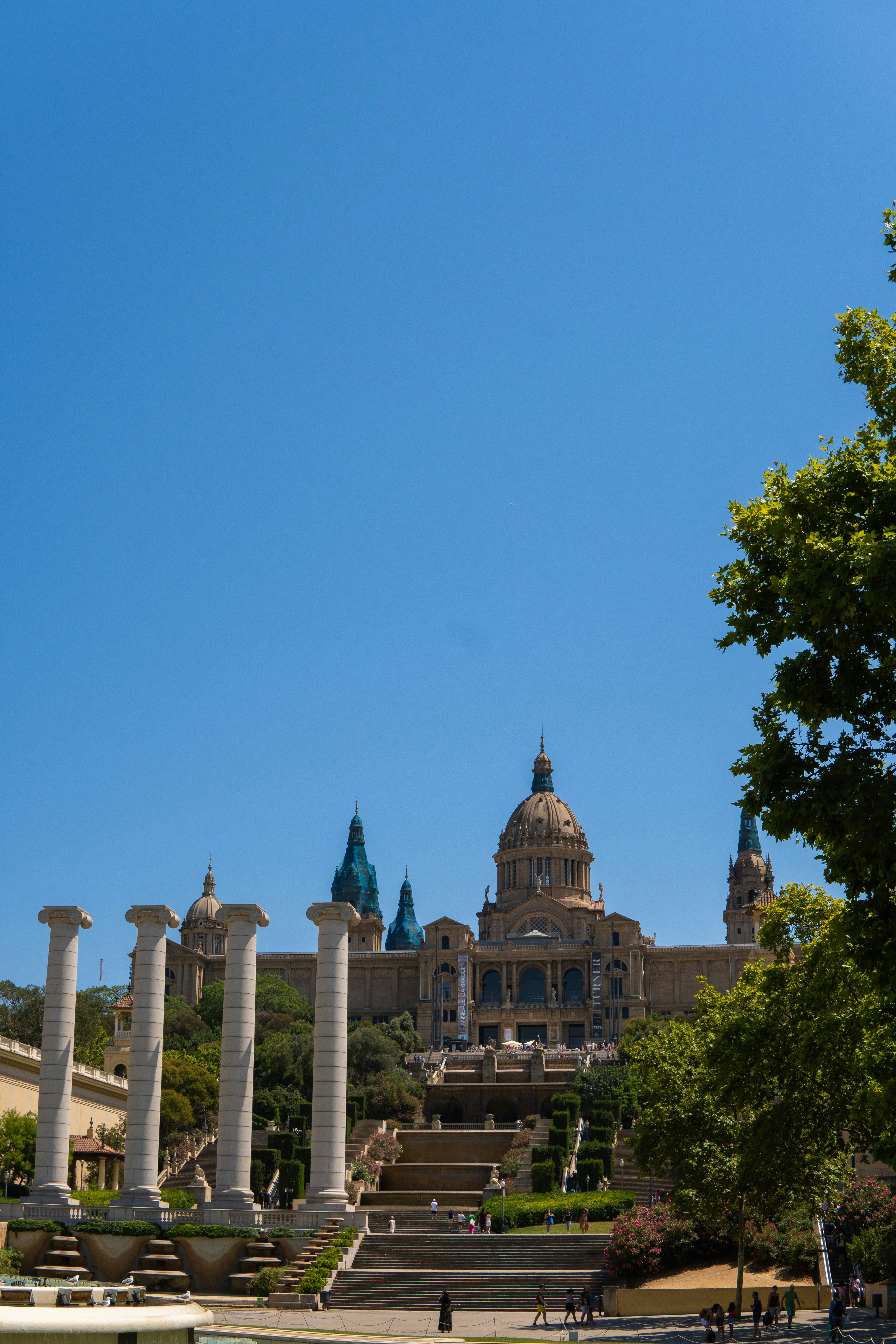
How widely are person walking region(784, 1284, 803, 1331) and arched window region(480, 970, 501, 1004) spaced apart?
354 ft

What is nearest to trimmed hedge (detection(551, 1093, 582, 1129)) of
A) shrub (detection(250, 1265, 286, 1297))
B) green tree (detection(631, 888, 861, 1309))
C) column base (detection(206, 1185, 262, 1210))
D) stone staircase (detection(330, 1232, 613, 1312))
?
stone staircase (detection(330, 1232, 613, 1312))

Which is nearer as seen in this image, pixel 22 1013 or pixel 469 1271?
pixel 469 1271

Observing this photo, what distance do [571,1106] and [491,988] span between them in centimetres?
6790

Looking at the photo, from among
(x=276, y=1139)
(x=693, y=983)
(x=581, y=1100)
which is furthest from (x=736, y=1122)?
(x=693, y=983)

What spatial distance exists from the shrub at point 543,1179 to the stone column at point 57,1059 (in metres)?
22.0

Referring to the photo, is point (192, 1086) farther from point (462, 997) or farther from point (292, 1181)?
point (462, 997)

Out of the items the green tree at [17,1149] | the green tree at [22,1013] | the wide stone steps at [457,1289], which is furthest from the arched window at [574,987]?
the wide stone steps at [457,1289]

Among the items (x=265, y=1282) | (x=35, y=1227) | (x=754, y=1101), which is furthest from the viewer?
(x=35, y=1227)

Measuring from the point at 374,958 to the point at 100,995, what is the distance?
45494 mm

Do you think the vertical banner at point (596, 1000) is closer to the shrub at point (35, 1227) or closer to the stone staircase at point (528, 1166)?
the stone staircase at point (528, 1166)

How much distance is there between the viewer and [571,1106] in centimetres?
8200

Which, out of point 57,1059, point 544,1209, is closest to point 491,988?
point 544,1209

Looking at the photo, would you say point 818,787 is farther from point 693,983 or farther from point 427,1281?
point 693,983

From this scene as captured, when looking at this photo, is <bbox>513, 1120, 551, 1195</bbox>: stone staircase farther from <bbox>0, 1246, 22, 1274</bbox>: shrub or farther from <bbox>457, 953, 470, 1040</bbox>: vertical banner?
<bbox>457, 953, 470, 1040</bbox>: vertical banner
